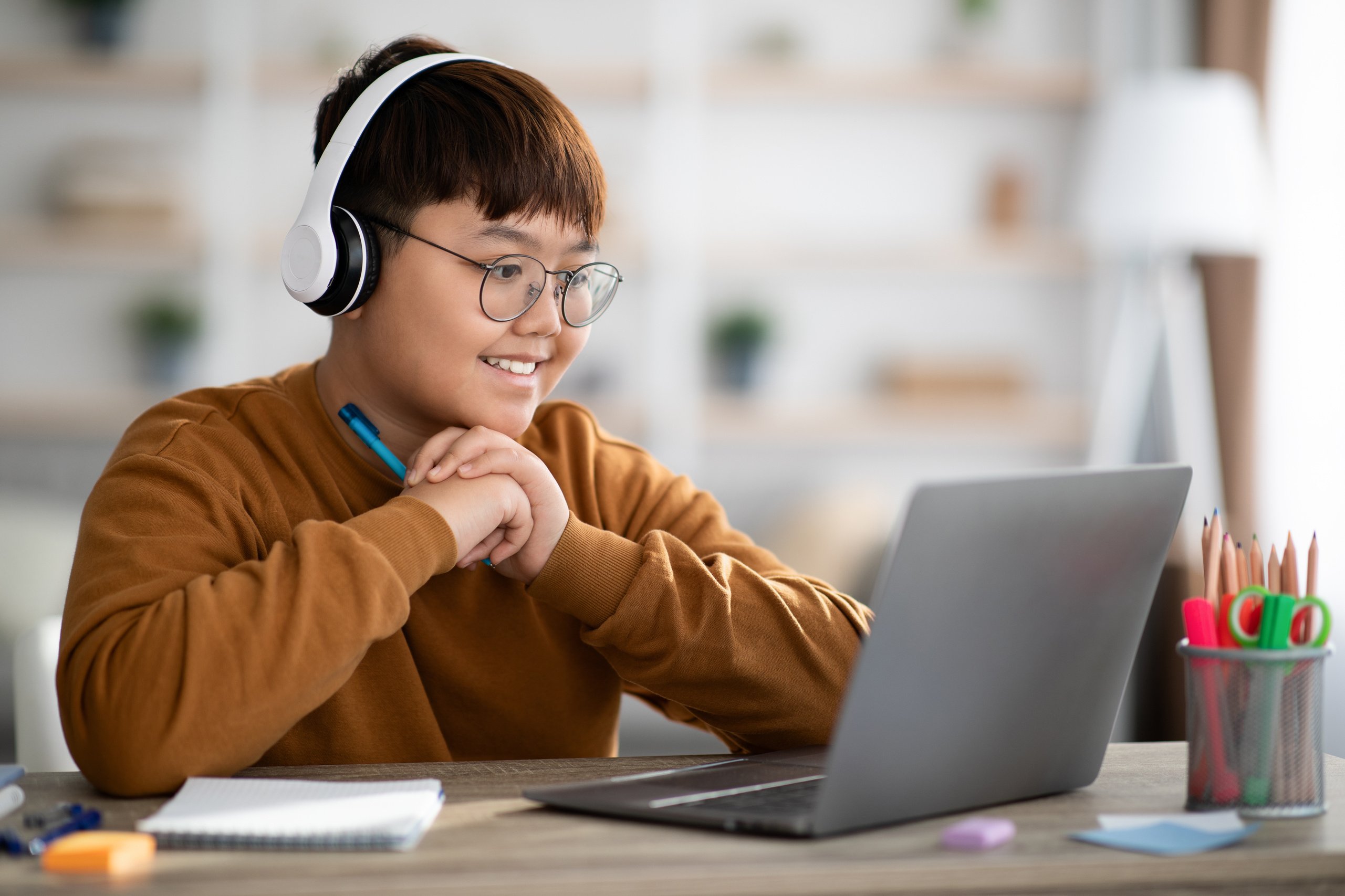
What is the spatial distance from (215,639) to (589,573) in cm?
31

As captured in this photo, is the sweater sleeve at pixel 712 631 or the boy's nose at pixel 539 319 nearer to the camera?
the sweater sleeve at pixel 712 631

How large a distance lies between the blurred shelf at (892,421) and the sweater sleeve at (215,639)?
3.01 metres

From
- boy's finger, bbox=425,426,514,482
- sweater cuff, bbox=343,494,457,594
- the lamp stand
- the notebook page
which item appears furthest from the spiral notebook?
the lamp stand

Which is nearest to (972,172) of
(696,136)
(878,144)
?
(878,144)

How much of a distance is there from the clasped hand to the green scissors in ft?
1.74

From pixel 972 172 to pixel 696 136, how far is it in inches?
34.9

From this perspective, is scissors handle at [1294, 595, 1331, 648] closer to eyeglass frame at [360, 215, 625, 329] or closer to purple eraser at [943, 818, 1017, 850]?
purple eraser at [943, 818, 1017, 850]

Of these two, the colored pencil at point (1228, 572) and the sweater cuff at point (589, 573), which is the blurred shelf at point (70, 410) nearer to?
the sweater cuff at point (589, 573)

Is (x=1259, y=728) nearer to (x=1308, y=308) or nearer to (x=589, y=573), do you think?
(x=589, y=573)

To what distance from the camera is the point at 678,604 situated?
1.08 meters

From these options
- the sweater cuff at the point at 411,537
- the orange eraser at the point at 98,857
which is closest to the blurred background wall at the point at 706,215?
the sweater cuff at the point at 411,537

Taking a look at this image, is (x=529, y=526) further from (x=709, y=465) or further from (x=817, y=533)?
(x=709, y=465)

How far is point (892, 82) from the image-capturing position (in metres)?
3.94

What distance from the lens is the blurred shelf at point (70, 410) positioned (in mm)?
3750
